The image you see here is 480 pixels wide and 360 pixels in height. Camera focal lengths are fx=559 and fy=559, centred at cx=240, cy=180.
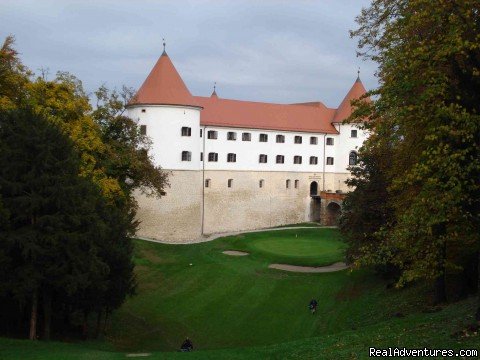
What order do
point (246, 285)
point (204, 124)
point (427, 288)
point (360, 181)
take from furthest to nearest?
point (204, 124) < point (246, 285) < point (360, 181) < point (427, 288)

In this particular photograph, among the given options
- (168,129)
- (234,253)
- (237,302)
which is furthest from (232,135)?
(237,302)

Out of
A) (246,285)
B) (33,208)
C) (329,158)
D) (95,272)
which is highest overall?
(329,158)

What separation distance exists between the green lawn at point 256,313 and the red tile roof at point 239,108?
11602 millimetres

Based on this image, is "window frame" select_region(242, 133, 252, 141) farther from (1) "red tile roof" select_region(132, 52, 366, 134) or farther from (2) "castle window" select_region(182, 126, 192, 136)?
(2) "castle window" select_region(182, 126, 192, 136)

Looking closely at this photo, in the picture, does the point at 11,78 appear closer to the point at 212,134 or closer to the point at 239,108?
the point at 212,134

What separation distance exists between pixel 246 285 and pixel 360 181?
8242 mm

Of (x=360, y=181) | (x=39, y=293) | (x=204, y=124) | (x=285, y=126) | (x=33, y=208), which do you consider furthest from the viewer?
(x=285, y=126)

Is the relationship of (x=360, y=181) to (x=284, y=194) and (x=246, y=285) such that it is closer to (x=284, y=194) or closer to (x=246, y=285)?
(x=246, y=285)

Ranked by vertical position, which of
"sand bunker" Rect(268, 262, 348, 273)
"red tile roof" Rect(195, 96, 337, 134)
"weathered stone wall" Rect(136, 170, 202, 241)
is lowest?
"sand bunker" Rect(268, 262, 348, 273)

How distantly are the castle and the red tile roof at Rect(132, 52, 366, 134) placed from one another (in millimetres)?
80

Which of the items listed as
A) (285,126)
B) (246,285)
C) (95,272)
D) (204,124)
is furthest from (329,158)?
(95,272)

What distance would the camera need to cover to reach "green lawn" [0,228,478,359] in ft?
44.2

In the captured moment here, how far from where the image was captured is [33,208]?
1731cm

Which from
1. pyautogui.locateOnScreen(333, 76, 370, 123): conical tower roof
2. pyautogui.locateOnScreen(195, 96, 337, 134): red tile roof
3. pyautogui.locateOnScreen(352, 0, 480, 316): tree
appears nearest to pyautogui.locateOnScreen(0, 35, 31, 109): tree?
pyautogui.locateOnScreen(352, 0, 480, 316): tree
